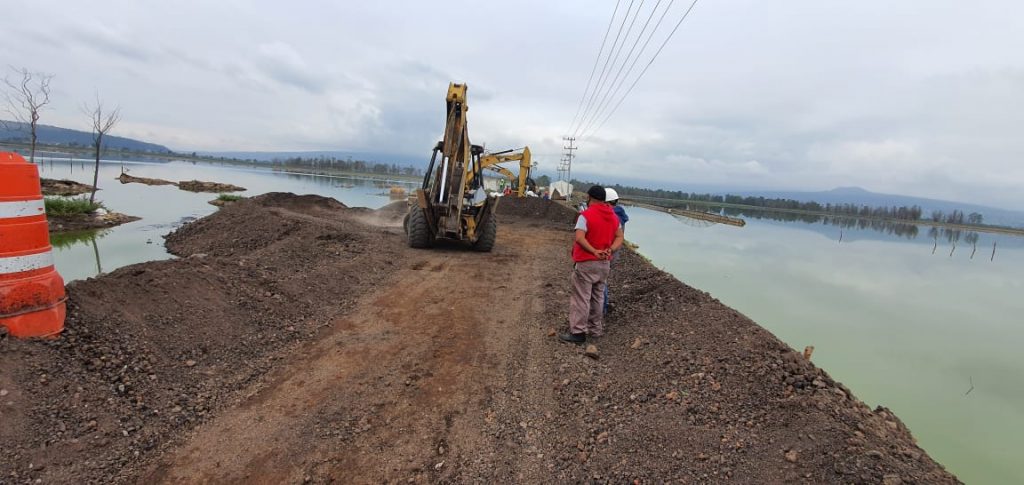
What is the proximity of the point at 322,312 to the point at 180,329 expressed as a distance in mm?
1621

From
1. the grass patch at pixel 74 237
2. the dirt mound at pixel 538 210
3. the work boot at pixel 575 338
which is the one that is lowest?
the grass patch at pixel 74 237

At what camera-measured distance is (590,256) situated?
4.83 metres

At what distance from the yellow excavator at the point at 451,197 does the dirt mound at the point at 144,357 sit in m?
4.03

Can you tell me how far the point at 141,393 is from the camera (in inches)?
125

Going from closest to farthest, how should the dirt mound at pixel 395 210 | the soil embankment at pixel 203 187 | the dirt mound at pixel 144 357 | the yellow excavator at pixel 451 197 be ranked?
1. the dirt mound at pixel 144 357
2. the yellow excavator at pixel 451 197
3. the dirt mound at pixel 395 210
4. the soil embankment at pixel 203 187

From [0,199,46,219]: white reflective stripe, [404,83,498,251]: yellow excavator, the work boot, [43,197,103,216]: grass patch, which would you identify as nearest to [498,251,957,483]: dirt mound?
the work boot

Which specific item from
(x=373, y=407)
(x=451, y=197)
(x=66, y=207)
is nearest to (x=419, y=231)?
(x=451, y=197)

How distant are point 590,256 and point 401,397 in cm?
235

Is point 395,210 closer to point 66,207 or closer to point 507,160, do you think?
point 507,160

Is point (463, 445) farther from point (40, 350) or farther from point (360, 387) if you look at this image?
point (40, 350)

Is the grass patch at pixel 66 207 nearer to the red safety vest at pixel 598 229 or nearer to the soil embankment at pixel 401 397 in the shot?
the soil embankment at pixel 401 397

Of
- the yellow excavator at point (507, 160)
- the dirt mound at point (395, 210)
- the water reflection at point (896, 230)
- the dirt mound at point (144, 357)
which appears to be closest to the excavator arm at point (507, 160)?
the yellow excavator at point (507, 160)

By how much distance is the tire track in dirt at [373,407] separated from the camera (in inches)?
109

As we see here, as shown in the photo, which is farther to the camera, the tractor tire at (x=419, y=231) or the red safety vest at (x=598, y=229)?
the tractor tire at (x=419, y=231)
